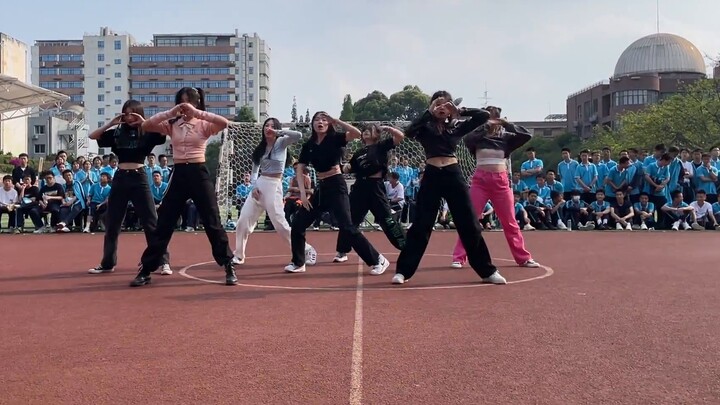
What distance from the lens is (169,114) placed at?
835 cm

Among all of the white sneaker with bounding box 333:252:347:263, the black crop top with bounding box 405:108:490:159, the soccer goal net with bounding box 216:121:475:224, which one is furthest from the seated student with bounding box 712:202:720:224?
the black crop top with bounding box 405:108:490:159

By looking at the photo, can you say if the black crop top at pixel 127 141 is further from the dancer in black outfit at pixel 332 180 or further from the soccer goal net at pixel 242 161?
the soccer goal net at pixel 242 161

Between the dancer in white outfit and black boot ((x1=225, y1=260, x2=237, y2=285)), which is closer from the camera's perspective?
black boot ((x1=225, y1=260, x2=237, y2=285))

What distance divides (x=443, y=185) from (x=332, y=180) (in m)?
1.72

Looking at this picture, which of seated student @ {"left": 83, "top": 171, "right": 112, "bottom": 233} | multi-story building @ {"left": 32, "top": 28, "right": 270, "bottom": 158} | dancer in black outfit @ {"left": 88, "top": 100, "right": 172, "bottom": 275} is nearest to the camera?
dancer in black outfit @ {"left": 88, "top": 100, "right": 172, "bottom": 275}

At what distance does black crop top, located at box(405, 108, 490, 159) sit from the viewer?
8375 mm

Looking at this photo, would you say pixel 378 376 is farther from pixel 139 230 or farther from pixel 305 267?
pixel 139 230

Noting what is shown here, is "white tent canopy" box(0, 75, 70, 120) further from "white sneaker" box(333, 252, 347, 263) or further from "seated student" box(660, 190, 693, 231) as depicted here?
"seated student" box(660, 190, 693, 231)

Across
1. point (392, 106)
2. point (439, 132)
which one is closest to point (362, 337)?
point (439, 132)

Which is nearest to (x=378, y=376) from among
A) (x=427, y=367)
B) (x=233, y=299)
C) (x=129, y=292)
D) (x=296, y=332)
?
(x=427, y=367)

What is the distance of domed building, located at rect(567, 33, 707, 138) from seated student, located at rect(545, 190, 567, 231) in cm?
7504

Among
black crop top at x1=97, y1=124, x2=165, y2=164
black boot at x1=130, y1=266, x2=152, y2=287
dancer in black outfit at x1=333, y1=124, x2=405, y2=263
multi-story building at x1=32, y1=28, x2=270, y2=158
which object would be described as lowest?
black boot at x1=130, y1=266, x2=152, y2=287

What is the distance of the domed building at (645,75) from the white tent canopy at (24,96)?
7007cm

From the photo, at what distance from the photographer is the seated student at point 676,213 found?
62.1ft
